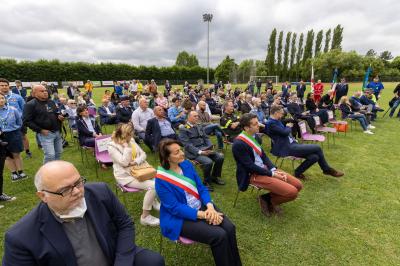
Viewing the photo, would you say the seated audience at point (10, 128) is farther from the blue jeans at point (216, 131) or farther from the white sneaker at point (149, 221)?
the blue jeans at point (216, 131)

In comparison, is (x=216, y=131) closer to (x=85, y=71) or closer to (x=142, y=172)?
(x=142, y=172)

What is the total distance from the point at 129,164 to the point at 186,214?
168 cm

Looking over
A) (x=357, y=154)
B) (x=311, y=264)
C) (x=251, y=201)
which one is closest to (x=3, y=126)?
(x=251, y=201)

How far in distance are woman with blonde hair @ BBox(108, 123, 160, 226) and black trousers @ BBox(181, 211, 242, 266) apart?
1235 mm

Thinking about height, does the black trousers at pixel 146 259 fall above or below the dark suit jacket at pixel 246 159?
below

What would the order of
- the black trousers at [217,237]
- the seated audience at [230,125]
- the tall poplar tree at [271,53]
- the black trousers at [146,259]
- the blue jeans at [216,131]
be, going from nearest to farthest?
the black trousers at [146,259], the black trousers at [217,237], the seated audience at [230,125], the blue jeans at [216,131], the tall poplar tree at [271,53]

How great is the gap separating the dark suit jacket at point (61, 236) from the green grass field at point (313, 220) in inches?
46.3

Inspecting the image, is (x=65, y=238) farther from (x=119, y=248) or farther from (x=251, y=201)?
(x=251, y=201)

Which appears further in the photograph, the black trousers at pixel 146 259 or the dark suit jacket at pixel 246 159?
the dark suit jacket at pixel 246 159

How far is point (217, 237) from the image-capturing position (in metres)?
2.50

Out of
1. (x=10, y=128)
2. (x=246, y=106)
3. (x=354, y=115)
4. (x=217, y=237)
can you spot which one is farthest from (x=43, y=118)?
(x=354, y=115)

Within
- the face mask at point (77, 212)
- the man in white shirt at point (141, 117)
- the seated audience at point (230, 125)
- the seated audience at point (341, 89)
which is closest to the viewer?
the face mask at point (77, 212)

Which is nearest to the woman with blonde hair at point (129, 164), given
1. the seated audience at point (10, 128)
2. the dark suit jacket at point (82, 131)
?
the seated audience at point (10, 128)

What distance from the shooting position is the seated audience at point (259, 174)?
3717mm
